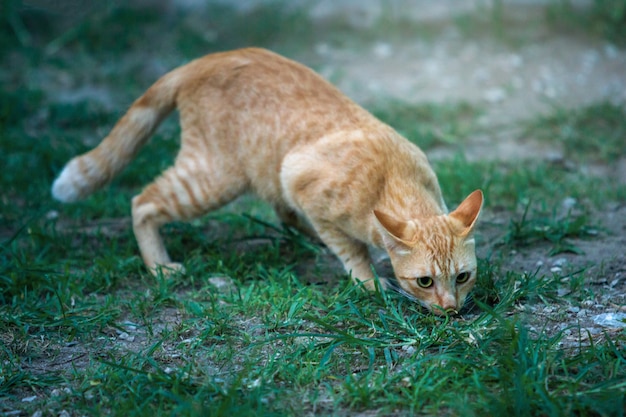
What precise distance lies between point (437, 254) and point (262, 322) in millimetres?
1011

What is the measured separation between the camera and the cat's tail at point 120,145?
5008 millimetres

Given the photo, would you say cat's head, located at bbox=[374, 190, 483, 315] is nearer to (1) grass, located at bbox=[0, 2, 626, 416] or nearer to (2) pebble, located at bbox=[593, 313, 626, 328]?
(1) grass, located at bbox=[0, 2, 626, 416]

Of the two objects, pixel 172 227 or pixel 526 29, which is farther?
pixel 526 29

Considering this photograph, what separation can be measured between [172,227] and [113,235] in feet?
1.38

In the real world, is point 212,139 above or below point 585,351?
above

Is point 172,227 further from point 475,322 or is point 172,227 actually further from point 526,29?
point 526,29

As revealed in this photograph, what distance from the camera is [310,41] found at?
8.61m

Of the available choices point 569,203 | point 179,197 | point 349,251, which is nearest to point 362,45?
point 569,203

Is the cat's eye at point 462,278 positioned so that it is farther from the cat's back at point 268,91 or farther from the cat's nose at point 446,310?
the cat's back at point 268,91

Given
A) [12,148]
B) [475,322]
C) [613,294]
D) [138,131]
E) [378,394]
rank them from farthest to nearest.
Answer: [12,148] < [138,131] < [613,294] < [475,322] < [378,394]

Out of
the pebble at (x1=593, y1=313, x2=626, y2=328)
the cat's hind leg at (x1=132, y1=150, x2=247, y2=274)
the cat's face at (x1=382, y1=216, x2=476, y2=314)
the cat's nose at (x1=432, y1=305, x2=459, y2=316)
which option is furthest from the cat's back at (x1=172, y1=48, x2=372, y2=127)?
the pebble at (x1=593, y1=313, x2=626, y2=328)

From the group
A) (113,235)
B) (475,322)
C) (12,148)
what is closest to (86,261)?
(113,235)

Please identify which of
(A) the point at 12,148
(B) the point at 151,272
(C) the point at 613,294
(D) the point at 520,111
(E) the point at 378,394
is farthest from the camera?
(D) the point at 520,111

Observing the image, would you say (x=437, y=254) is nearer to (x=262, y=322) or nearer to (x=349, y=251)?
(x=349, y=251)
